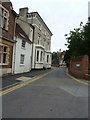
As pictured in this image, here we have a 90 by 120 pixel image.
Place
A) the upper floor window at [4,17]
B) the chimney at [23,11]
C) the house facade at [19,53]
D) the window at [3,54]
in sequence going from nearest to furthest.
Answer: the upper floor window at [4,17] < the window at [3,54] < the house facade at [19,53] < the chimney at [23,11]

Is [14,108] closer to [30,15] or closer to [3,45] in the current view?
[3,45]

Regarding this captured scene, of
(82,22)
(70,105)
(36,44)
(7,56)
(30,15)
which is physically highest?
(30,15)

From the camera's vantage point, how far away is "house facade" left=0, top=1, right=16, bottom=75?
1427 centimetres

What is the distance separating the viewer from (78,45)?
60.8 ft

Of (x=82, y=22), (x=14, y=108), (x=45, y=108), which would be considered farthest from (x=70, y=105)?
(x=82, y=22)

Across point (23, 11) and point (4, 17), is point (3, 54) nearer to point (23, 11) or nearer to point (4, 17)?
point (4, 17)

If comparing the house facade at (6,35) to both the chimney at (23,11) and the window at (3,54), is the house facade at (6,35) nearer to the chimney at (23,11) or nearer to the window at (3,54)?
the window at (3,54)

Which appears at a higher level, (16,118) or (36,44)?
(36,44)

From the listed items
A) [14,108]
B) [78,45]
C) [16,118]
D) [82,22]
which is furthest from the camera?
[82,22]

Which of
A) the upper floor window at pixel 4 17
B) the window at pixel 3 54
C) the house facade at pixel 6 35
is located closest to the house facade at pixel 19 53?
the house facade at pixel 6 35

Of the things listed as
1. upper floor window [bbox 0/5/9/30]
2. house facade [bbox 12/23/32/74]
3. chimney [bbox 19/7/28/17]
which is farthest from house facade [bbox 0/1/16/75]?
chimney [bbox 19/7/28/17]

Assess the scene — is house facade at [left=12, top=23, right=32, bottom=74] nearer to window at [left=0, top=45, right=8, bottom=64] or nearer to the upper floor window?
window at [left=0, top=45, right=8, bottom=64]

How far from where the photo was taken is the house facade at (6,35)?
14.3m

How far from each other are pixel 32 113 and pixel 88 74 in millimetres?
11023
